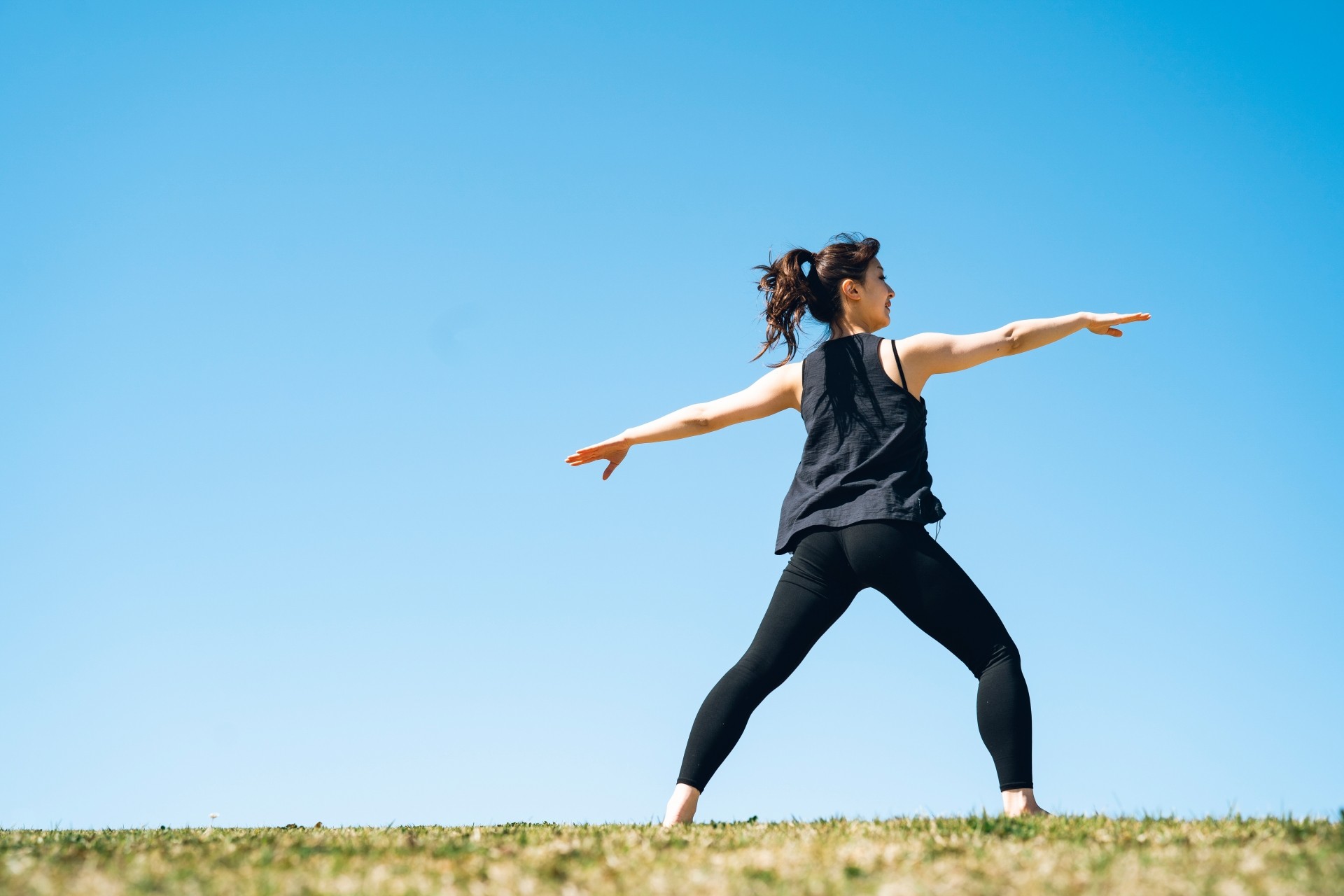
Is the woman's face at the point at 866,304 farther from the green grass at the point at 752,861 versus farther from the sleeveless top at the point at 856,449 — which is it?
the green grass at the point at 752,861

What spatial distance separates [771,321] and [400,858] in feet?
13.3

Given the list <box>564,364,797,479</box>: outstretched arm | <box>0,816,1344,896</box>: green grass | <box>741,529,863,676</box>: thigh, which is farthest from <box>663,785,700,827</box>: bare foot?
<box>564,364,797,479</box>: outstretched arm

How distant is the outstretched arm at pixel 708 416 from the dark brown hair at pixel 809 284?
256mm

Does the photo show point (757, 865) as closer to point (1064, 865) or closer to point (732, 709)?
point (1064, 865)

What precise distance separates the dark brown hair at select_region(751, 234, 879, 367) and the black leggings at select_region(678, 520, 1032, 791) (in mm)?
1482

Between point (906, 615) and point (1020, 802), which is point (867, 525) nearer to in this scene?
point (906, 615)

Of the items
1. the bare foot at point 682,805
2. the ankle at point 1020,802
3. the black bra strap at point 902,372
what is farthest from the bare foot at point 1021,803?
the black bra strap at point 902,372

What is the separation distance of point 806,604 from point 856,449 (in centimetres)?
92

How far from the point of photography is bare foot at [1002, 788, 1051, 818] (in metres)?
5.55

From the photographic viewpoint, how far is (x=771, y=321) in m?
7.00

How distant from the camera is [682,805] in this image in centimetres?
580

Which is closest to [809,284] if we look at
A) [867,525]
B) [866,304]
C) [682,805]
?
[866,304]

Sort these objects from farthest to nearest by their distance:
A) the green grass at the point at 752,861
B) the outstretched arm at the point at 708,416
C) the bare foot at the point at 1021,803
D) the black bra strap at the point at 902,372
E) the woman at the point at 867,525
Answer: the outstretched arm at the point at 708,416, the black bra strap at the point at 902,372, the woman at the point at 867,525, the bare foot at the point at 1021,803, the green grass at the point at 752,861

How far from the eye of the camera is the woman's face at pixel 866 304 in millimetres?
6770
